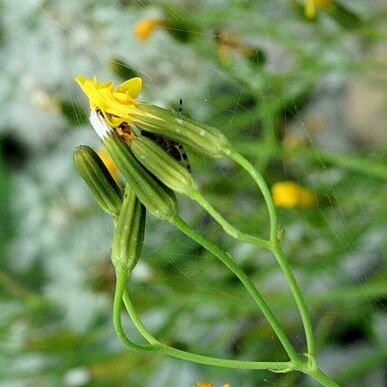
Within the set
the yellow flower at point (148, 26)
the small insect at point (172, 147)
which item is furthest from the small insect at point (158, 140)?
the yellow flower at point (148, 26)

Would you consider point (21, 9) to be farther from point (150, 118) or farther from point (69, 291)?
point (150, 118)

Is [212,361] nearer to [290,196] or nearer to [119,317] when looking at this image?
[119,317]

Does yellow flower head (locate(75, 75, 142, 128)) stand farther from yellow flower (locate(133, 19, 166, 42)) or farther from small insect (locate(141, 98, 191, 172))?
yellow flower (locate(133, 19, 166, 42))

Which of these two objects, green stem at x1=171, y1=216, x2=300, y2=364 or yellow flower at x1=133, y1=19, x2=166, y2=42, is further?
yellow flower at x1=133, y1=19, x2=166, y2=42

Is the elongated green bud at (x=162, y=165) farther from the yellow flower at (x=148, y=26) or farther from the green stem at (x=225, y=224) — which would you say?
the yellow flower at (x=148, y=26)

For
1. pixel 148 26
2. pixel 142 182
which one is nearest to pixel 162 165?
pixel 142 182

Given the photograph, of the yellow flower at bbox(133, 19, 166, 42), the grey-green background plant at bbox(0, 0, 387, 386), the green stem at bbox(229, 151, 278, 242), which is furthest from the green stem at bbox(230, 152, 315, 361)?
the yellow flower at bbox(133, 19, 166, 42)
